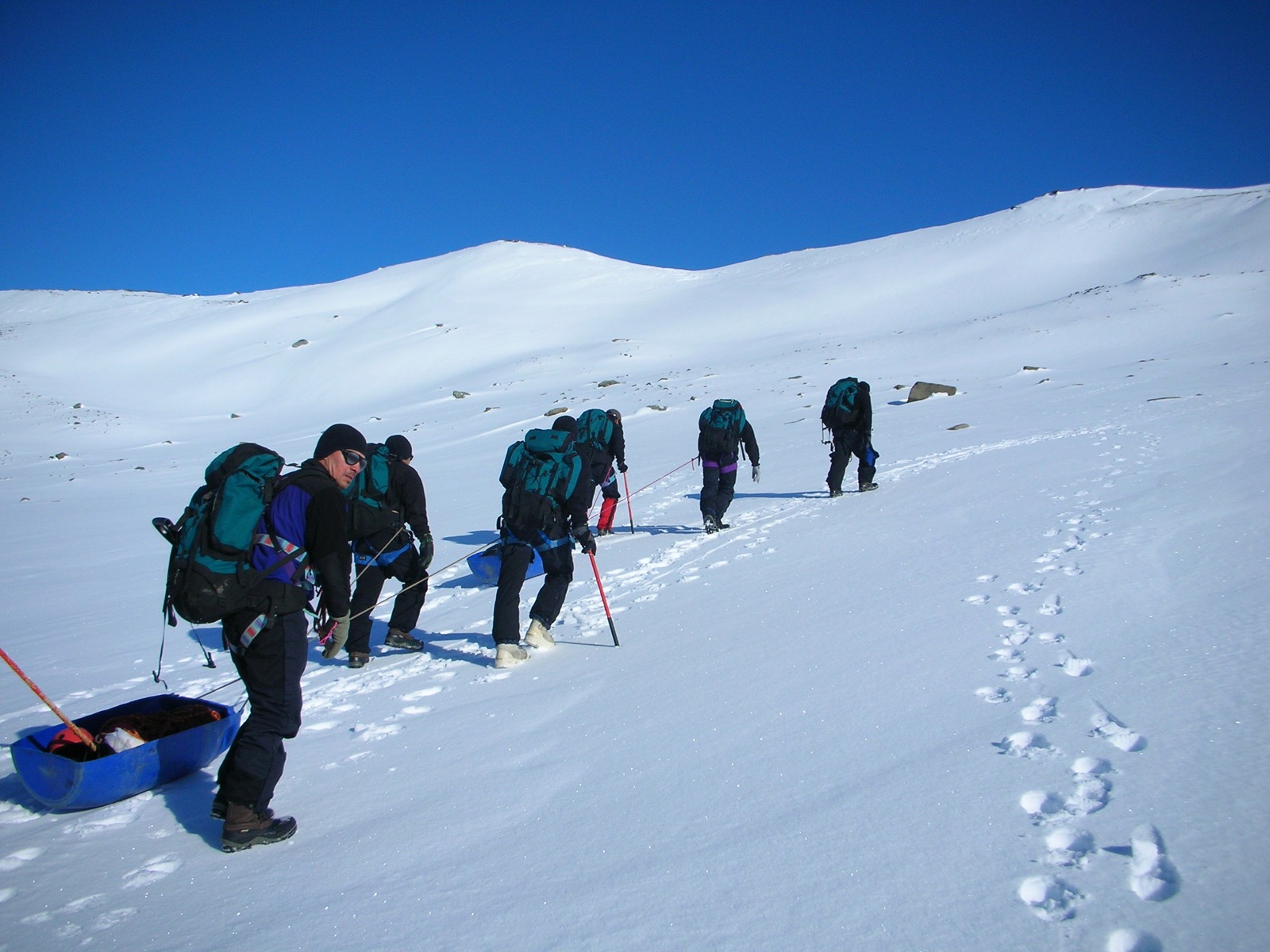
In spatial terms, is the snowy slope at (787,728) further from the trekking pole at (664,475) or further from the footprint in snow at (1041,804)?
the trekking pole at (664,475)

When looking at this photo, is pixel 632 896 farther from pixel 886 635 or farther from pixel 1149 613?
pixel 1149 613

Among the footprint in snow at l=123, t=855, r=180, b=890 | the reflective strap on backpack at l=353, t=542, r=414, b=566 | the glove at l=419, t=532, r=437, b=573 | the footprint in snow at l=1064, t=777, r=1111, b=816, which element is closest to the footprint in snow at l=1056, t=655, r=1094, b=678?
the footprint in snow at l=1064, t=777, r=1111, b=816

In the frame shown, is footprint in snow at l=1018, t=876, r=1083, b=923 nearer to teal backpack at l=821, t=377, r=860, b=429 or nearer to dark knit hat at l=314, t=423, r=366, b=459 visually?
dark knit hat at l=314, t=423, r=366, b=459

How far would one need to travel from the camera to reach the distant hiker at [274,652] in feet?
10.9

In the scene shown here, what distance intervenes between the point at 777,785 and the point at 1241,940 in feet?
5.02

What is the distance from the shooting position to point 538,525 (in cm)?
552

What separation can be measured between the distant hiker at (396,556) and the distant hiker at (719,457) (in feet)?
12.8

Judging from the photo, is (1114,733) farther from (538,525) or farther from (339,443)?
(339,443)

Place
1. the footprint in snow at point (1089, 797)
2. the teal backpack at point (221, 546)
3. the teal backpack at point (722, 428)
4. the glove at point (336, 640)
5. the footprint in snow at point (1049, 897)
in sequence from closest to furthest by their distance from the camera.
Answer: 1. the footprint in snow at point (1049, 897)
2. the footprint in snow at point (1089, 797)
3. the teal backpack at point (221, 546)
4. the glove at point (336, 640)
5. the teal backpack at point (722, 428)

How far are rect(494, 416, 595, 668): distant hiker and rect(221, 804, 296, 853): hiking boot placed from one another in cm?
217

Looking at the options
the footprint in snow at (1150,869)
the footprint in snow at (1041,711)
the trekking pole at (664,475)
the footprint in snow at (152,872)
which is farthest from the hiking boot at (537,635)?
the trekking pole at (664,475)

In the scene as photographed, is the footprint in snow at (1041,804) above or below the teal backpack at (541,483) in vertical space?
below

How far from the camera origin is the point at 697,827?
2934 mm

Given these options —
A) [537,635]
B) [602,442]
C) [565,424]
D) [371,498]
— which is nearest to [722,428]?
[602,442]
